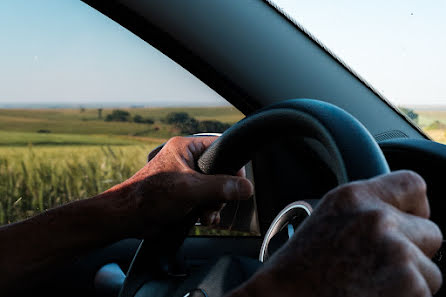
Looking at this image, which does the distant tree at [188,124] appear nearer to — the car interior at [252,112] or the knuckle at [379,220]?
the car interior at [252,112]

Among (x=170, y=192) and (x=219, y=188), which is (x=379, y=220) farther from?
(x=170, y=192)

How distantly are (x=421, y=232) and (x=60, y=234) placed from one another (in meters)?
1.07

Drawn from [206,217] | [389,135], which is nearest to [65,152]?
[206,217]

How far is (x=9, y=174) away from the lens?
2221 millimetres

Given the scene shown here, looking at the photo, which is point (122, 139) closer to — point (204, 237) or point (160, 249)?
point (204, 237)

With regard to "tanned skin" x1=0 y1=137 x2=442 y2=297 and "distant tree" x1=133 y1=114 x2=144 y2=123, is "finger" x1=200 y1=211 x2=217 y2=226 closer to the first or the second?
"tanned skin" x1=0 y1=137 x2=442 y2=297

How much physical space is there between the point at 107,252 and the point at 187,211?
1.07 m

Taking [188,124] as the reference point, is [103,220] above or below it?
below

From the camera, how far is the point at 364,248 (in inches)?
24.2

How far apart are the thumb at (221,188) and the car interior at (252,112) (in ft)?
0.11

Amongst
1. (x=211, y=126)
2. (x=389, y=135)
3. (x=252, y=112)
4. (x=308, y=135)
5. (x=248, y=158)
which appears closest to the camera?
(x=308, y=135)

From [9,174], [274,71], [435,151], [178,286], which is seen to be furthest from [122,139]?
[435,151]

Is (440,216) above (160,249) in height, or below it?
above

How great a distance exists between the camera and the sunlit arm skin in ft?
4.62
